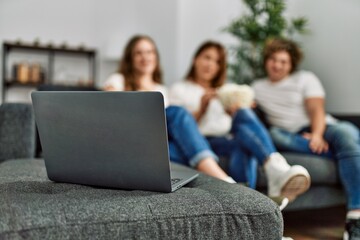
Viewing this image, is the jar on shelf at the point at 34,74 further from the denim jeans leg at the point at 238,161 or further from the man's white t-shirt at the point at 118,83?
the denim jeans leg at the point at 238,161

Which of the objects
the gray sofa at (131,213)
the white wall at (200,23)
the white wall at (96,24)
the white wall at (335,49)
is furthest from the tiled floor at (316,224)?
the white wall at (96,24)

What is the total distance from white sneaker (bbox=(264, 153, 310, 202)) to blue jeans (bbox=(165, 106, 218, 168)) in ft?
0.75

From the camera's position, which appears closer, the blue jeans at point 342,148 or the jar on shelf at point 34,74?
the blue jeans at point 342,148

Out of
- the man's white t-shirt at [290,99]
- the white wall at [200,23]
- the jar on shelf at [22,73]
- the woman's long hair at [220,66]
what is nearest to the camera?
the man's white t-shirt at [290,99]

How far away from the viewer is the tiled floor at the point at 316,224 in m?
1.87

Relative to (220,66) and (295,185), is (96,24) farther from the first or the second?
(295,185)

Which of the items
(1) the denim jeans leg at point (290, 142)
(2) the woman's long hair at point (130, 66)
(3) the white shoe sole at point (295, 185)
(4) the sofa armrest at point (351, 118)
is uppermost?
(2) the woman's long hair at point (130, 66)

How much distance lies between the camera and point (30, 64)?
4664 mm

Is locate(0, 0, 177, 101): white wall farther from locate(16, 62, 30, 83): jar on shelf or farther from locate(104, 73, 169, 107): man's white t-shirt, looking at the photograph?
locate(104, 73, 169, 107): man's white t-shirt

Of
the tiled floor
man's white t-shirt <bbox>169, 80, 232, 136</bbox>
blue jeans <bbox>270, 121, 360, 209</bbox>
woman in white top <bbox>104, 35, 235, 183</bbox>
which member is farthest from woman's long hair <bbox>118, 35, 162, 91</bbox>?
the tiled floor

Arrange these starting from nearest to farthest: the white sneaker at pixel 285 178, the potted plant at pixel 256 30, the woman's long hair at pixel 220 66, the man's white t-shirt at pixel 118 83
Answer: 1. the white sneaker at pixel 285 178
2. the man's white t-shirt at pixel 118 83
3. the woman's long hair at pixel 220 66
4. the potted plant at pixel 256 30

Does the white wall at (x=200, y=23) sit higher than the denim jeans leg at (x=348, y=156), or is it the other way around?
the white wall at (x=200, y=23)

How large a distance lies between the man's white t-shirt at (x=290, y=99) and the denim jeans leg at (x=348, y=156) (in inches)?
11.1

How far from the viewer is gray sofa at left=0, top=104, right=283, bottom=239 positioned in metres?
0.75
